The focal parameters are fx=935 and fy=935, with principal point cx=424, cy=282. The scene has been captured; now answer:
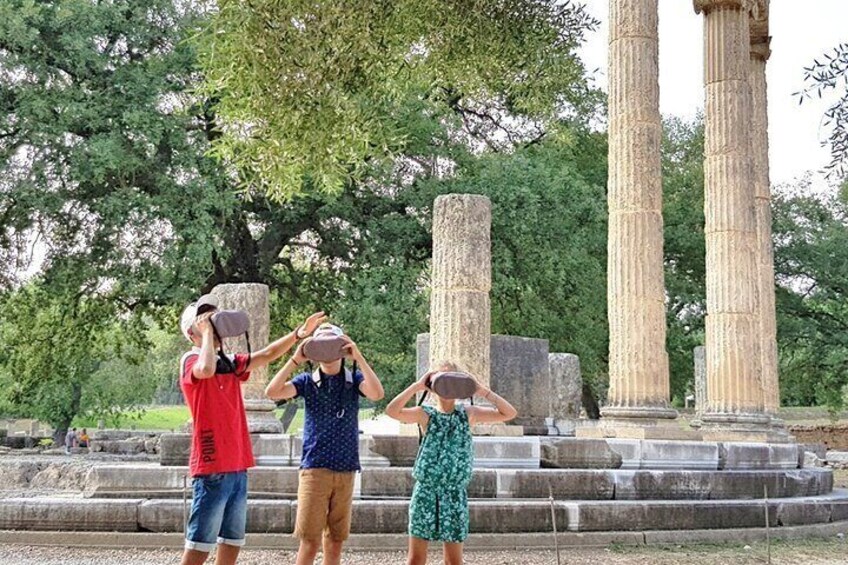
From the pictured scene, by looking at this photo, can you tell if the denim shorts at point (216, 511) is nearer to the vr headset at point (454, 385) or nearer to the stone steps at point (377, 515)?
the vr headset at point (454, 385)

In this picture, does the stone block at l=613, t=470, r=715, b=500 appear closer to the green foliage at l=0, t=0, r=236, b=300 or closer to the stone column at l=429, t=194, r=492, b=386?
the stone column at l=429, t=194, r=492, b=386

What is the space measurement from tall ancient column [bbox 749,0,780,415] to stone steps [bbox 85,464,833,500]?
7558mm

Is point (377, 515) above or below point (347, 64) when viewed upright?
below

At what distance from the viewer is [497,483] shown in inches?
402

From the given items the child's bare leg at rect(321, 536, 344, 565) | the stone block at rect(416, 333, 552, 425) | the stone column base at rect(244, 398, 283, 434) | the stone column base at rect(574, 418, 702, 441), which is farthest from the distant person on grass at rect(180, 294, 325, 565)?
the stone block at rect(416, 333, 552, 425)

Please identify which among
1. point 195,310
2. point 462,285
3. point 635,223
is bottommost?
point 195,310

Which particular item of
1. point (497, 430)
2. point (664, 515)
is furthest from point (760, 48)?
point (664, 515)

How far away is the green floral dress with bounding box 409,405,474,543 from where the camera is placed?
525cm

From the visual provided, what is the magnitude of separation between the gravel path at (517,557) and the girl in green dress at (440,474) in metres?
3.24

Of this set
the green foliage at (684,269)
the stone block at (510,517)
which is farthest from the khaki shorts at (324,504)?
the green foliage at (684,269)

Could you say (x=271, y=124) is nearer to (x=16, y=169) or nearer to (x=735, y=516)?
(x=735, y=516)

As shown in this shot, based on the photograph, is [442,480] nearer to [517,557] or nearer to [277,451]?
[517,557]

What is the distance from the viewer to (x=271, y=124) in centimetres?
830

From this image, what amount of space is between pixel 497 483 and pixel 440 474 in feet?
16.5
